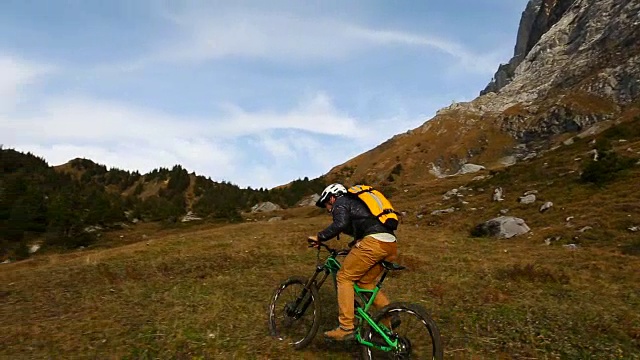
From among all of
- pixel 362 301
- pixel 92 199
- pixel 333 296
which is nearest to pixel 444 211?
pixel 333 296

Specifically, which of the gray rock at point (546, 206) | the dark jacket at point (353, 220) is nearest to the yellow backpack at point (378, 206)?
the dark jacket at point (353, 220)

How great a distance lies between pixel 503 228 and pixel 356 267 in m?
19.6

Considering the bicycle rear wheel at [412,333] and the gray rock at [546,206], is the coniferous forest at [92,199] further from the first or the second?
the bicycle rear wheel at [412,333]

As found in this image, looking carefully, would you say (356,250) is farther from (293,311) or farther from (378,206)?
(293,311)

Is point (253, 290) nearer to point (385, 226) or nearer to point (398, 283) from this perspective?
point (398, 283)

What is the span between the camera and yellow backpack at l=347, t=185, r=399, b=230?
729 cm

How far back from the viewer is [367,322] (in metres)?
7.09

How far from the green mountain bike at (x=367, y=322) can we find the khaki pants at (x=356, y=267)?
147 millimetres

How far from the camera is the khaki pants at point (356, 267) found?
23.9ft

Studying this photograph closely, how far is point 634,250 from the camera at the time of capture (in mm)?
17281

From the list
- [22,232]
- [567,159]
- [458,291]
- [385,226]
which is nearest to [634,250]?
[458,291]

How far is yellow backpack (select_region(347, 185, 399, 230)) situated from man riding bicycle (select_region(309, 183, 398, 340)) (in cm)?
11

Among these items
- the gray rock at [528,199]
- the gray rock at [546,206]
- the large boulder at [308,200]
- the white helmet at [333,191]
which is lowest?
the gray rock at [546,206]

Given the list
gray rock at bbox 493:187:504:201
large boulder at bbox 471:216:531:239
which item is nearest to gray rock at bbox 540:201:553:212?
Answer: large boulder at bbox 471:216:531:239
